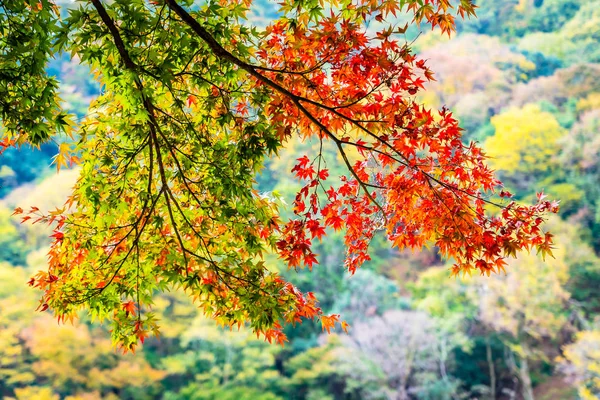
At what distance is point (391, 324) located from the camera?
959cm

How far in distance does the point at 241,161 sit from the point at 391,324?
8.33 metres

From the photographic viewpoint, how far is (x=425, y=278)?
37.3ft

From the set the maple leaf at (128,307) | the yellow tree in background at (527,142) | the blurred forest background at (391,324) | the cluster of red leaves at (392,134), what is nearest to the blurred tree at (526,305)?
the blurred forest background at (391,324)

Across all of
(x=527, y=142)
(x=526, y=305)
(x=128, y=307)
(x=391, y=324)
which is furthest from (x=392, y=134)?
(x=527, y=142)

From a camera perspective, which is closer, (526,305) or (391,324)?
(391,324)

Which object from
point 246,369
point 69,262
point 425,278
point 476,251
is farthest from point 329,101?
point 425,278

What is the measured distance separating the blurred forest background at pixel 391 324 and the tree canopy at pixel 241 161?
6826 mm

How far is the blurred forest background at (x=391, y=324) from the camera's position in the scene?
27.4 feet

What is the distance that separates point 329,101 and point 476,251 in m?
0.78

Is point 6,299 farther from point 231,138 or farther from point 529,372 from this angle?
point 529,372

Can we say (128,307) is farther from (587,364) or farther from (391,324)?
(587,364)

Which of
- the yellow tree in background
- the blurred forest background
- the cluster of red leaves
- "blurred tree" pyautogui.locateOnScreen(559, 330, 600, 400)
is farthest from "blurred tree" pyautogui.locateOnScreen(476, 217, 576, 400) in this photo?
the cluster of red leaves

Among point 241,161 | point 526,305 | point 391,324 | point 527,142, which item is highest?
point 527,142

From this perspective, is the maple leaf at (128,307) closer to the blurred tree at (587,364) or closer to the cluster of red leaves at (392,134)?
the cluster of red leaves at (392,134)
